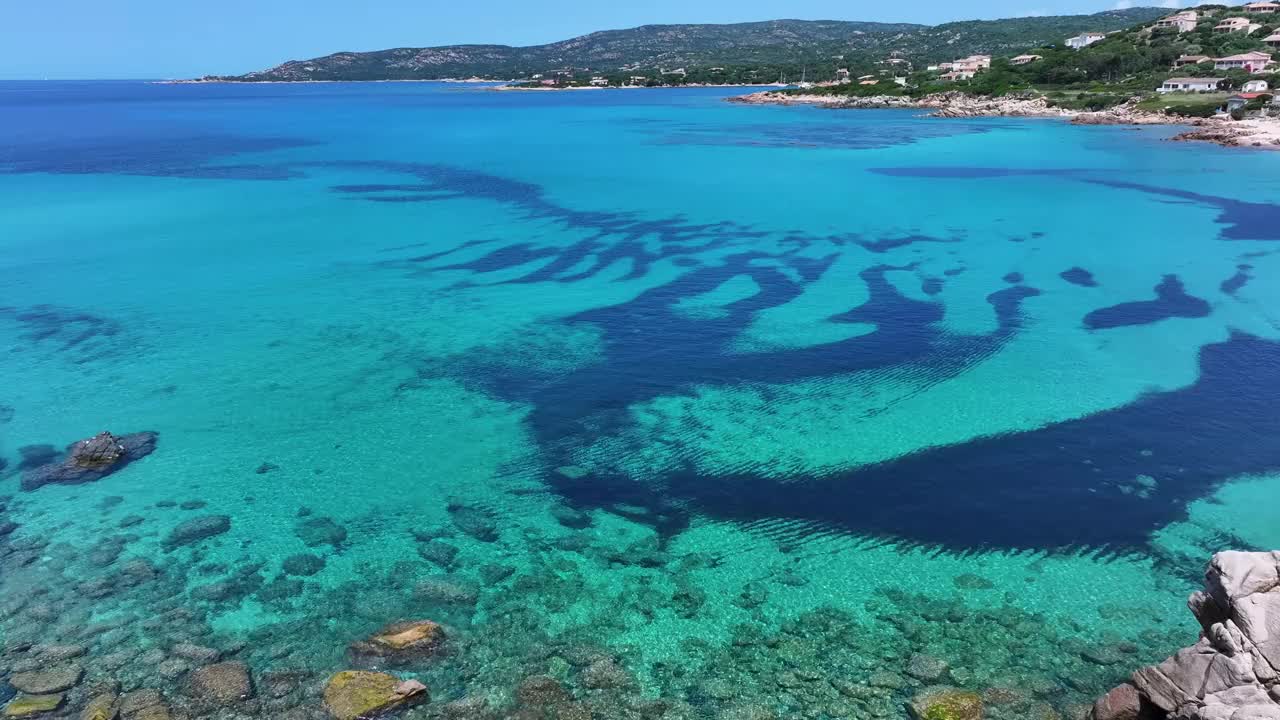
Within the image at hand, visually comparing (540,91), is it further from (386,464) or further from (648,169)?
(386,464)

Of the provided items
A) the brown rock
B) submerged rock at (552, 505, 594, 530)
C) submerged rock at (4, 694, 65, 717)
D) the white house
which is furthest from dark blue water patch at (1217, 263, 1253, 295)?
the white house

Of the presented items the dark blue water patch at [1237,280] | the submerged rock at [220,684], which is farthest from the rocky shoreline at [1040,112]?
the submerged rock at [220,684]

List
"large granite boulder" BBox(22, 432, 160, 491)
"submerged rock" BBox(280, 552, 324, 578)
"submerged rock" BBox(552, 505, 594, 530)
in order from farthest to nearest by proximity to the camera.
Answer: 1. "large granite boulder" BBox(22, 432, 160, 491)
2. "submerged rock" BBox(552, 505, 594, 530)
3. "submerged rock" BBox(280, 552, 324, 578)

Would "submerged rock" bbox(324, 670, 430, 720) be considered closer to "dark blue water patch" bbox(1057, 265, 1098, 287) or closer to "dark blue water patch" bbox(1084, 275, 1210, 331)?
"dark blue water patch" bbox(1084, 275, 1210, 331)

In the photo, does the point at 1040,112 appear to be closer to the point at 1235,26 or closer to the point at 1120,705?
the point at 1235,26

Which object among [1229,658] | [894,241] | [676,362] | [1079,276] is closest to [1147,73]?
[894,241]

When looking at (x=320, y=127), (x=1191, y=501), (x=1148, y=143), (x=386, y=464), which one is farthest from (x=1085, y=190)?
(x=320, y=127)
